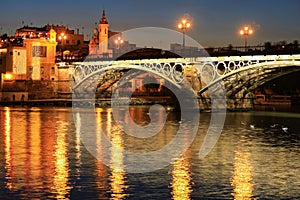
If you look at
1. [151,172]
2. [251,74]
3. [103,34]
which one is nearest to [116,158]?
[151,172]

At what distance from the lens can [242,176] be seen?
31641 mm

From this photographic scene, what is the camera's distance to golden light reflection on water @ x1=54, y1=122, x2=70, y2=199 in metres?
27.5

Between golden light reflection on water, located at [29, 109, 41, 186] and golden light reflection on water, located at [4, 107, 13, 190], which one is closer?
golden light reflection on water, located at [4, 107, 13, 190]

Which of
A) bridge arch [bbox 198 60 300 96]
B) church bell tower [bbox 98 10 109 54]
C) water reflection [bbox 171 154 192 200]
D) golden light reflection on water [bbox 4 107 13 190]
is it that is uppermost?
church bell tower [bbox 98 10 109 54]

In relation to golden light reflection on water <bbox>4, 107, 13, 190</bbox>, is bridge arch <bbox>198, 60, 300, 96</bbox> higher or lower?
higher

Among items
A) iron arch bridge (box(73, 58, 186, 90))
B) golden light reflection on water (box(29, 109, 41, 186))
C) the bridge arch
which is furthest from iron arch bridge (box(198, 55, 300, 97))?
golden light reflection on water (box(29, 109, 41, 186))

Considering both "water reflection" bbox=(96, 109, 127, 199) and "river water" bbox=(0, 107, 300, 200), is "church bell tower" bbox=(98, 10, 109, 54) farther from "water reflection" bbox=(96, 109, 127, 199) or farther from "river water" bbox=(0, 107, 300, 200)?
"river water" bbox=(0, 107, 300, 200)

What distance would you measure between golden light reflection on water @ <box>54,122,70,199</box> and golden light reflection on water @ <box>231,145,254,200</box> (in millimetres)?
7417

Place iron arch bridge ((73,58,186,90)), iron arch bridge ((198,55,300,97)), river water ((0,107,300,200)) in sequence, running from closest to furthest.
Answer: river water ((0,107,300,200))
iron arch bridge ((198,55,300,97))
iron arch bridge ((73,58,186,90))

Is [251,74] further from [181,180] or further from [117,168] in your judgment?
[181,180]

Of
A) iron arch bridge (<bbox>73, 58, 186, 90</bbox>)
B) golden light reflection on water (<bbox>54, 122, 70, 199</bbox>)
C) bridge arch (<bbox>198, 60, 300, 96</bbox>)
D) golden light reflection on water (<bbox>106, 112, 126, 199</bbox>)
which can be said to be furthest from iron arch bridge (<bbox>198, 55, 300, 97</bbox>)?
golden light reflection on water (<bbox>54, 122, 70, 199</bbox>)

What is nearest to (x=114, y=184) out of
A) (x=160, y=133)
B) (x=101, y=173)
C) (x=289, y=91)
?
(x=101, y=173)

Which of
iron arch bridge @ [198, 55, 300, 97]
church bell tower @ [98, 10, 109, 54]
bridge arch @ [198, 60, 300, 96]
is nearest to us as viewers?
iron arch bridge @ [198, 55, 300, 97]

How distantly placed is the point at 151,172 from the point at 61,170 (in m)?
4.66
